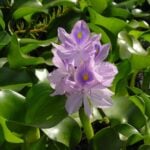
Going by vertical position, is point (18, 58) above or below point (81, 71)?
below

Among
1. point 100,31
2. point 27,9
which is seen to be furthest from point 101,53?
point 27,9

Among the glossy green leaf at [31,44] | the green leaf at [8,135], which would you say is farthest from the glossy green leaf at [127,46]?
the green leaf at [8,135]

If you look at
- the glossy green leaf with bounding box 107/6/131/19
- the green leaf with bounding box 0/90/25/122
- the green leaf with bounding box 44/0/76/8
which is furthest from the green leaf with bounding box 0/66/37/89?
the glossy green leaf with bounding box 107/6/131/19

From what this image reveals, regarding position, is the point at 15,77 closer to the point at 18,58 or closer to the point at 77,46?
the point at 18,58

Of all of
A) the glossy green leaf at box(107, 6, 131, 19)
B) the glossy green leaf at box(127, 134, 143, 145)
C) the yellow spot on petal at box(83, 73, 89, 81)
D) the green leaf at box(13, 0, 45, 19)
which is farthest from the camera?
the glossy green leaf at box(107, 6, 131, 19)

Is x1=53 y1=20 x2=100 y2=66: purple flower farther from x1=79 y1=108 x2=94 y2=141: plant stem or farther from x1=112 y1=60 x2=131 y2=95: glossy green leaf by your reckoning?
x1=112 y1=60 x2=131 y2=95: glossy green leaf

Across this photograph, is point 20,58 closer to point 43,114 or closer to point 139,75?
point 43,114

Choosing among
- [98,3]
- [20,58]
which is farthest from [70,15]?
[20,58]
